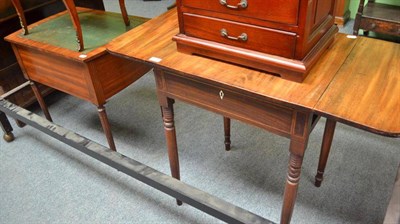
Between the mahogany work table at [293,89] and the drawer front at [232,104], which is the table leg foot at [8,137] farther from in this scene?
the drawer front at [232,104]

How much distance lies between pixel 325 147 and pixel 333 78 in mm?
609

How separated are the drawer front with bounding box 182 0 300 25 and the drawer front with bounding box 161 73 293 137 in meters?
0.22

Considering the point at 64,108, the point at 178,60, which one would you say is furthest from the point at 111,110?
the point at 178,60

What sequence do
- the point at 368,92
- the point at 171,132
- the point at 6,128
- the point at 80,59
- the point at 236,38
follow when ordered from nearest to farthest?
1. the point at 368,92
2. the point at 236,38
3. the point at 171,132
4. the point at 80,59
5. the point at 6,128

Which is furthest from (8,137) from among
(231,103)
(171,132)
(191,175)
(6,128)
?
(231,103)

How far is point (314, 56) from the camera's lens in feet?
3.12

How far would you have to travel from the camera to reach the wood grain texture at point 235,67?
35.0 inches

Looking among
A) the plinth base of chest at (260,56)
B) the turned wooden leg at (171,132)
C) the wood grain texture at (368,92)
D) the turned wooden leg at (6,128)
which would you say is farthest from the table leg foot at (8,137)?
the wood grain texture at (368,92)

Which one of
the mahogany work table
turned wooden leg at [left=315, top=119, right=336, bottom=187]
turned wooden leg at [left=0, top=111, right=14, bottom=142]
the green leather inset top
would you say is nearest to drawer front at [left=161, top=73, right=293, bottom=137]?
the mahogany work table

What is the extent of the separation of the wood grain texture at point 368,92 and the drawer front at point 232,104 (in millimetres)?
130

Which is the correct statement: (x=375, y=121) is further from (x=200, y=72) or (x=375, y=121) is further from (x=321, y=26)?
(x=200, y=72)

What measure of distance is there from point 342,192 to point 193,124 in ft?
2.97

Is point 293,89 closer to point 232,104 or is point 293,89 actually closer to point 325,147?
point 232,104

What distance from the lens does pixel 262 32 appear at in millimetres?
934
